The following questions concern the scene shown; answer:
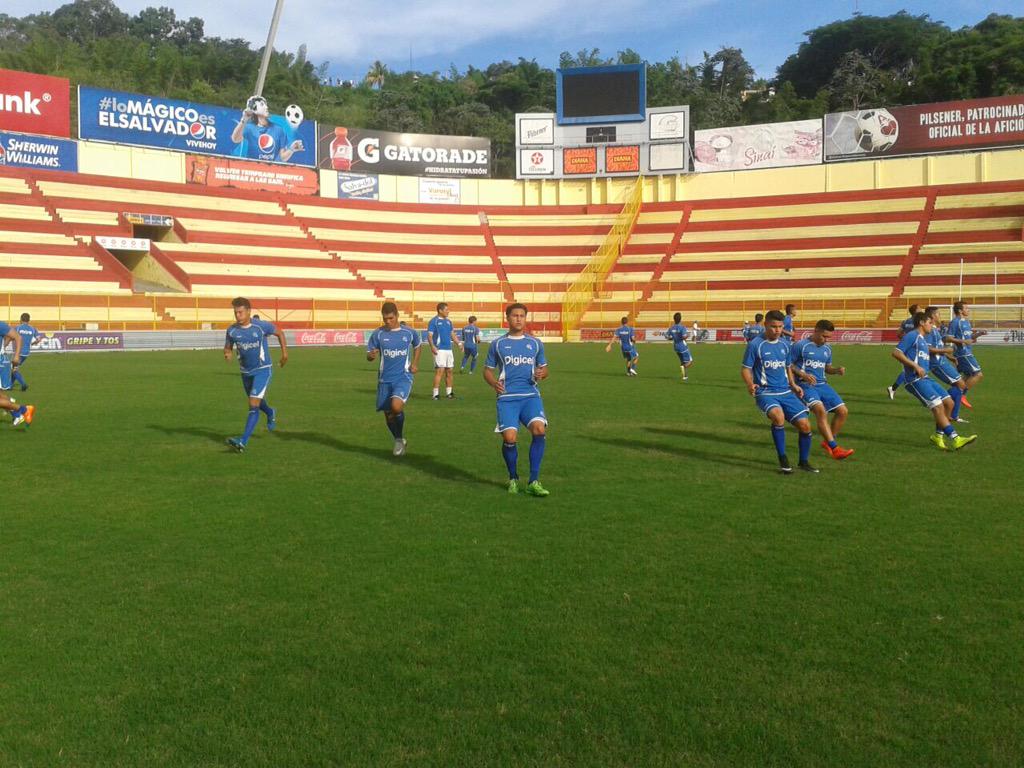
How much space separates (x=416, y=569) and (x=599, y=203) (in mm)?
58906

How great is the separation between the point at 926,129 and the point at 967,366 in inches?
1881

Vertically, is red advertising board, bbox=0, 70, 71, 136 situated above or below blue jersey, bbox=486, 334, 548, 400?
above

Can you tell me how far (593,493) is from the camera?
348 inches

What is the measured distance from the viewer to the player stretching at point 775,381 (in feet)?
33.4

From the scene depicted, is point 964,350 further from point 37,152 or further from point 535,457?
point 37,152

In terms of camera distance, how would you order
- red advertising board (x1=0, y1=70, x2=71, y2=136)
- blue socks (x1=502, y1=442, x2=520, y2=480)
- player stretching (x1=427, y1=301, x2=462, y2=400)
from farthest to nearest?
red advertising board (x1=0, y1=70, x2=71, y2=136), player stretching (x1=427, y1=301, x2=462, y2=400), blue socks (x1=502, y1=442, x2=520, y2=480)

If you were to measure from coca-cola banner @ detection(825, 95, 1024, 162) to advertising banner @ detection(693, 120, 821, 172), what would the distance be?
3.97 feet

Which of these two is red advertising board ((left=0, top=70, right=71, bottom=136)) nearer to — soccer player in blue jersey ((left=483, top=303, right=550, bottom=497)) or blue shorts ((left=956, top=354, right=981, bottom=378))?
soccer player in blue jersey ((left=483, top=303, right=550, bottom=497))

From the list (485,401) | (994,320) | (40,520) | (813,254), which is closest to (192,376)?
(485,401)

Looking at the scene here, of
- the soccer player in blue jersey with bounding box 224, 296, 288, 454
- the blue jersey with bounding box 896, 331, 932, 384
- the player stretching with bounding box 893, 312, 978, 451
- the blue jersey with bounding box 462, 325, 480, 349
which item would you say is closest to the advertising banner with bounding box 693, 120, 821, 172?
the blue jersey with bounding box 462, 325, 480, 349

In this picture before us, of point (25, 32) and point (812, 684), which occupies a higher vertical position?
point (25, 32)

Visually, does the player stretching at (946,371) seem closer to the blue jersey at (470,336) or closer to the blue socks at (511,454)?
the blue socks at (511,454)

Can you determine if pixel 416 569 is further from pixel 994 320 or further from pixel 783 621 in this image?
pixel 994 320

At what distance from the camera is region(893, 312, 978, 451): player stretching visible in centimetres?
1145
